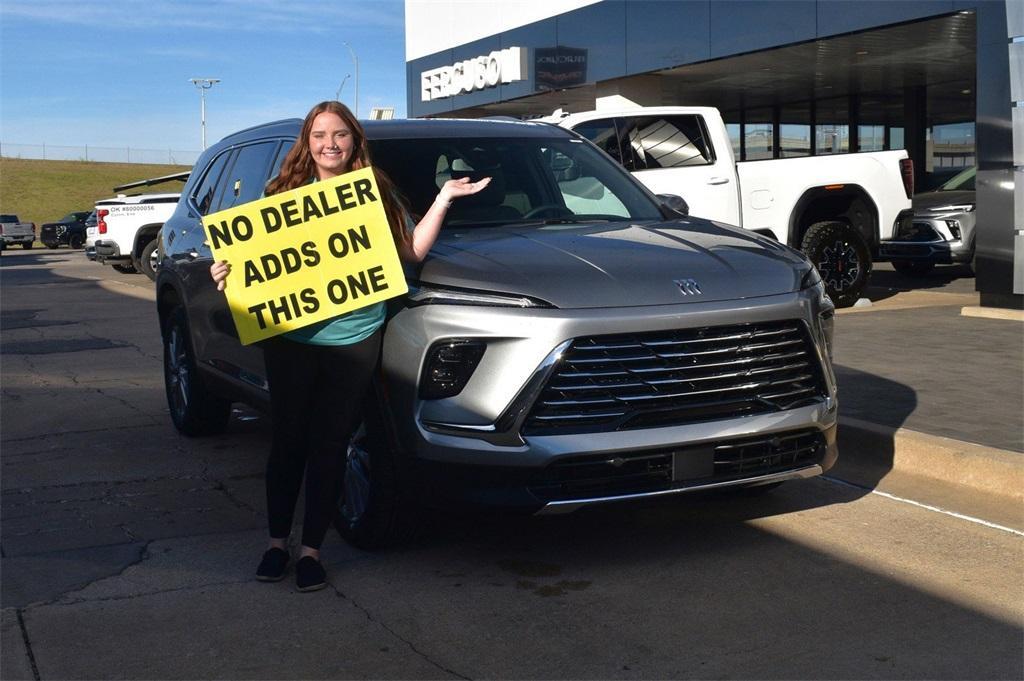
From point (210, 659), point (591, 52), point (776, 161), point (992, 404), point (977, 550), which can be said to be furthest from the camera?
point (591, 52)

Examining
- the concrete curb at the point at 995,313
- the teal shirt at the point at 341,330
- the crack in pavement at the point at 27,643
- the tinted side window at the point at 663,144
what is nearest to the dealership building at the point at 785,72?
the concrete curb at the point at 995,313

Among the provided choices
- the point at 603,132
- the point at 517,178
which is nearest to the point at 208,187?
the point at 517,178

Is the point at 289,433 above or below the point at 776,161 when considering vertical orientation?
below

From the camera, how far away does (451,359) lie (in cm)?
461

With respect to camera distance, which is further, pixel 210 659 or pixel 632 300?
pixel 632 300

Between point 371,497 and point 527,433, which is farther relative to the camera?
point 371,497

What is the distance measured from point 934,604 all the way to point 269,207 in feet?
9.43

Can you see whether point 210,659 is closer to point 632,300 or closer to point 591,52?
point 632,300

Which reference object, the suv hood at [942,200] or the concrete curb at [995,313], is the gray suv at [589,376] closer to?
the concrete curb at [995,313]

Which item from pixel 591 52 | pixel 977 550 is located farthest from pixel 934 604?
pixel 591 52

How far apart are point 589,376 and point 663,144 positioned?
341 inches

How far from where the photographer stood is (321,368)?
477 cm

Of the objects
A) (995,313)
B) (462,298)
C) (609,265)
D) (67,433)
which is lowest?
(67,433)

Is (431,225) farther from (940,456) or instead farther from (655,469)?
(940,456)
